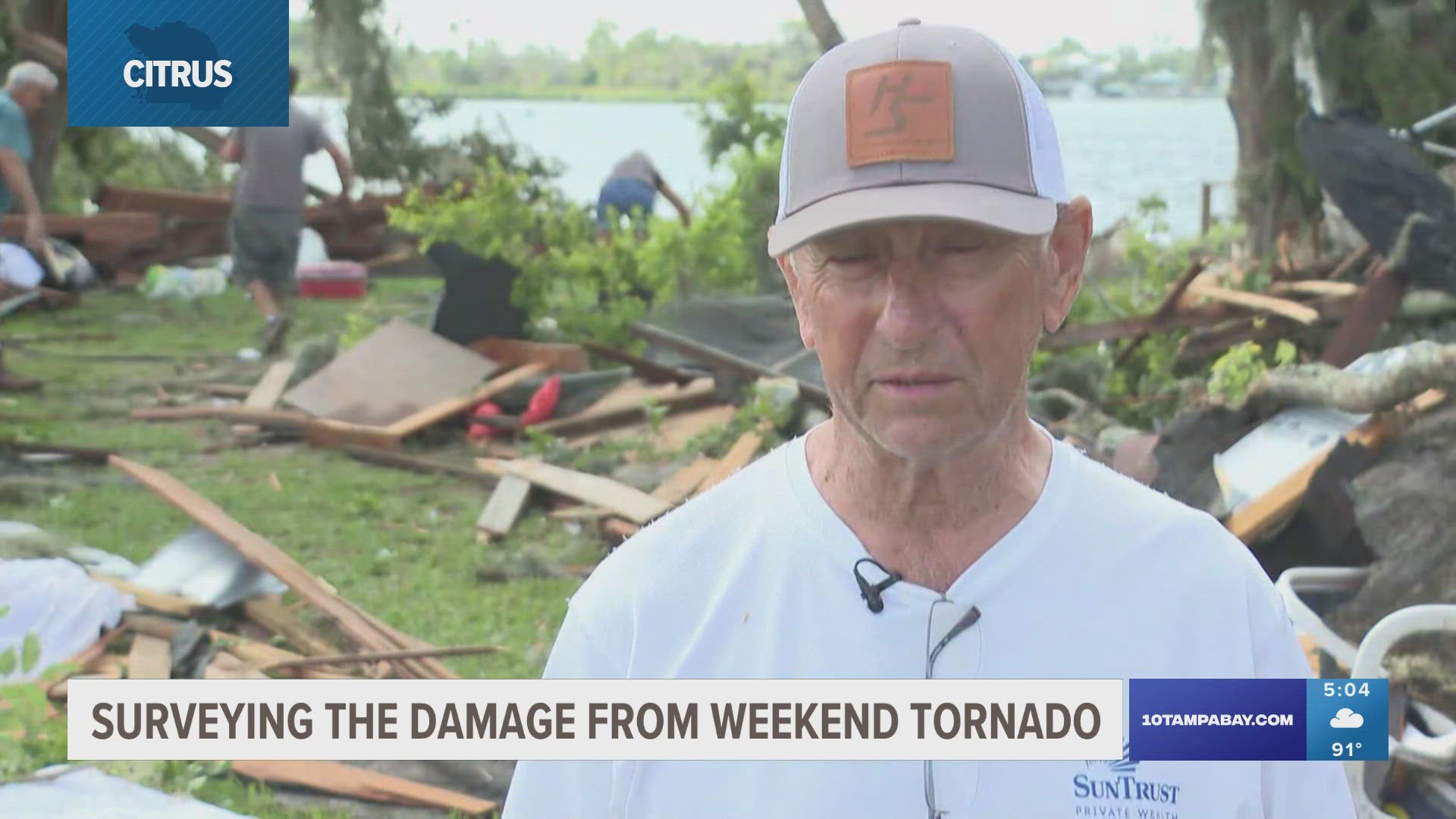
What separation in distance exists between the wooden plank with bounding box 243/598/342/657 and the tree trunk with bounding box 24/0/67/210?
38.2 feet

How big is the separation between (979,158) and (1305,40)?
417 inches

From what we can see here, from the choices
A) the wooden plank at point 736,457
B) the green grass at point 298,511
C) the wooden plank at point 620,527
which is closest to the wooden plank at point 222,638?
the green grass at point 298,511

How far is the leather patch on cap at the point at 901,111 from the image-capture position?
1.69 m

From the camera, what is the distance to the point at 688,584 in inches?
72.2

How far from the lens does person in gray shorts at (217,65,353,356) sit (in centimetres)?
1222

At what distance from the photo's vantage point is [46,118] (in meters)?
16.4

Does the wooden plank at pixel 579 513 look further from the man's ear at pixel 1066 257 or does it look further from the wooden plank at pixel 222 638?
the man's ear at pixel 1066 257

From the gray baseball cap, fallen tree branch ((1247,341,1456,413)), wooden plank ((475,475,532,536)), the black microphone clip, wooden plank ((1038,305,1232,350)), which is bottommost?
wooden plank ((475,475,532,536))

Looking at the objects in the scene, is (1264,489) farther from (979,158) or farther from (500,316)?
(500,316)

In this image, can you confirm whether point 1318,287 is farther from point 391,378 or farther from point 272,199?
point 272,199

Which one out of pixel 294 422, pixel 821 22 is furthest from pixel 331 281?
pixel 821 22

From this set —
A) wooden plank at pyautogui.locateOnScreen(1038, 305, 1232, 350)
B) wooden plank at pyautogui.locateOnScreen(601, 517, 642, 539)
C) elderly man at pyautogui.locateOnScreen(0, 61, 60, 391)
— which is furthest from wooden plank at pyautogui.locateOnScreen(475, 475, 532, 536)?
elderly man at pyautogui.locateOnScreen(0, 61, 60, 391)

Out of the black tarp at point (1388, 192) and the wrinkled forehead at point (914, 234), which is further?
the black tarp at point (1388, 192)

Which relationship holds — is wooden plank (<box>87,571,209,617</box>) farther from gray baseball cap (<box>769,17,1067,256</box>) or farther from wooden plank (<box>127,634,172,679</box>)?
gray baseball cap (<box>769,17,1067,256</box>)
